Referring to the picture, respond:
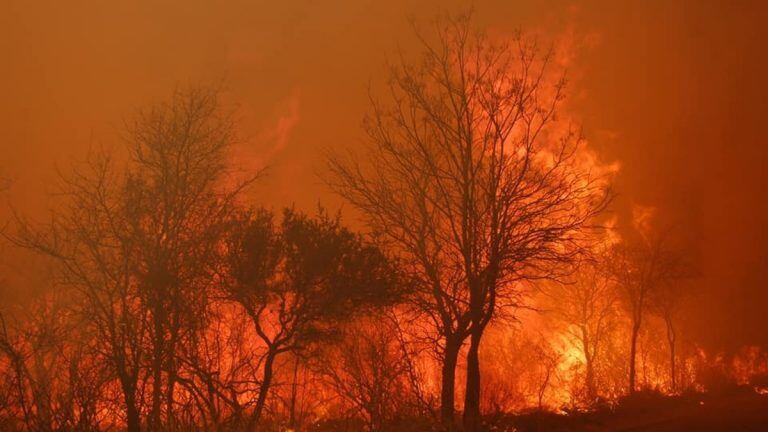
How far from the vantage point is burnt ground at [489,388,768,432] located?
17016 millimetres

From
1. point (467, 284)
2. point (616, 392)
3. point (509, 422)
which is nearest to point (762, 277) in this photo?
point (616, 392)

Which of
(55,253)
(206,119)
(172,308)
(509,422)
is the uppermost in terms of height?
(206,119)

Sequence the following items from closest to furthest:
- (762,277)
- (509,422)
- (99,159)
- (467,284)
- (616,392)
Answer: (99,159) < (467,284) < (509,422) < (616,392) < (762,277)

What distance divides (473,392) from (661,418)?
11286mm

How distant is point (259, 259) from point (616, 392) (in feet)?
61.7

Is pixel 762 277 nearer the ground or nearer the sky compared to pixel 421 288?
nearer the sky

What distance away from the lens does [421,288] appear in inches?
570

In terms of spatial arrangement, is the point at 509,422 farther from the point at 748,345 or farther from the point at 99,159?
the point at 748,345

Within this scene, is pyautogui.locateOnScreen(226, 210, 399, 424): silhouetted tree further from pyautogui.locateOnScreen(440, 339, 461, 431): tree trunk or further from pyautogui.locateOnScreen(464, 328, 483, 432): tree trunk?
pyautogui.locateOnScreen(464, 328, 483, 432): tree trunk

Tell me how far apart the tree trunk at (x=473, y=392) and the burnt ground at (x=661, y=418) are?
2.07 metres

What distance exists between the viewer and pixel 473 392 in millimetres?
12984

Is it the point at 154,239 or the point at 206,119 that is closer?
the point at 154,239

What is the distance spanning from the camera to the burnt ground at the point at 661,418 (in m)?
17.0

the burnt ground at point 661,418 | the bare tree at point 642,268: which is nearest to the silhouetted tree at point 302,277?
the burnt ground at point 661,418
